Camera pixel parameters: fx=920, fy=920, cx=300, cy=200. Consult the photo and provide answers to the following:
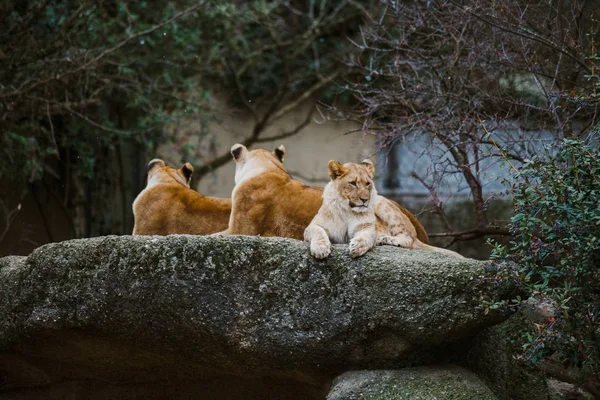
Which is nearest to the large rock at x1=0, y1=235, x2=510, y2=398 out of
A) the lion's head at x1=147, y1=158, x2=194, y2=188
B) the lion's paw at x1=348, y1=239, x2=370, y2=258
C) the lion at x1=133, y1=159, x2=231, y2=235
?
the lion's paw at x1=348, y1=239, x2=370, y2=258

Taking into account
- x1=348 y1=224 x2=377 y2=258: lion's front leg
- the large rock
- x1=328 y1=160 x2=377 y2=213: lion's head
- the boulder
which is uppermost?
x1=328 y1=160 x2=377 y2=213: lion's head

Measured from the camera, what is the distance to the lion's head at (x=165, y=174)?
7285 millimetres

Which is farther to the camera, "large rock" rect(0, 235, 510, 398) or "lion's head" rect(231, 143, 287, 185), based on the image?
"lion's head" rect(231, 143, 287, 185)

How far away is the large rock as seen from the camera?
559cm

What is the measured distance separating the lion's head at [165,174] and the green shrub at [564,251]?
2.90 meters

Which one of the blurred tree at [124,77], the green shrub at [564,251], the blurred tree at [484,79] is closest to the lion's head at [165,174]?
the blurred tree at [484,79]

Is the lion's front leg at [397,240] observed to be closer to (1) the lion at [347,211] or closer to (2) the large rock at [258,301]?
(1) the lion at [347,211]

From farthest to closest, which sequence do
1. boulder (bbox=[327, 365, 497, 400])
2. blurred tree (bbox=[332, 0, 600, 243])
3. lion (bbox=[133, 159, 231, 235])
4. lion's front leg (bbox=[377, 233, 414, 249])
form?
blurred tree (bbox=[332, 0, 600, 243]), lion (bbox=[133, 159, 231, 235]), lion's front leg (bbox=[377, 233, 414, 249]), boulder (bbox=[327, 365, 497, 400])

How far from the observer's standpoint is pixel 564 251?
5297mm

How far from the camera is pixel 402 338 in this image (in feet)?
18.6

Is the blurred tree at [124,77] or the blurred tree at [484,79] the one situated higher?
the blurred tree at [124,77]

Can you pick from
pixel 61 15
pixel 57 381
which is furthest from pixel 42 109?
pixel 57 381

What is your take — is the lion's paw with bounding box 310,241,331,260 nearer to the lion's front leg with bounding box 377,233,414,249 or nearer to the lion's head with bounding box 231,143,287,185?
the lion's front leg with bounding box 377,233,414,249

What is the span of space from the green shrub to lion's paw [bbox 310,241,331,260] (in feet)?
3.27
